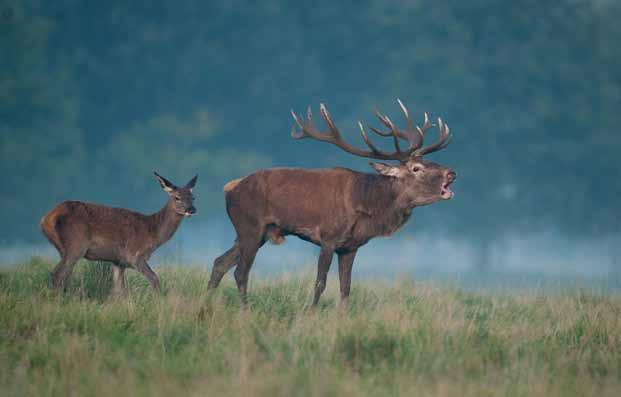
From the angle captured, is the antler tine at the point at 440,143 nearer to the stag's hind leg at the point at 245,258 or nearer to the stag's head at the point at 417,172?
the stag's head at the point at 417,172

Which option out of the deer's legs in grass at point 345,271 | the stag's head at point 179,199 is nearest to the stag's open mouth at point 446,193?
the deer's legs in grass at point 345,271

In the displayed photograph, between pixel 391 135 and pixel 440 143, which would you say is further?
pixel 391 135

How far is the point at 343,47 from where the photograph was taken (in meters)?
37.4

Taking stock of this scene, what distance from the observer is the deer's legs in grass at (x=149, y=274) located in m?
9.80

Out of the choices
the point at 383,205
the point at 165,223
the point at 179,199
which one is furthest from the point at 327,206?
the point at 165,223

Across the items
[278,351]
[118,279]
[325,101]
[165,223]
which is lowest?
[278,351]

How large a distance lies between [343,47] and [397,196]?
1108 inches

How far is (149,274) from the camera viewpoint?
9.88m

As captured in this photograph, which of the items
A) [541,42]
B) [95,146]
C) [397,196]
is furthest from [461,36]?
[397,196]

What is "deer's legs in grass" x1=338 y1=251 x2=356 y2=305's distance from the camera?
32.2ft

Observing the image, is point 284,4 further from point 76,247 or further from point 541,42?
point 76,247

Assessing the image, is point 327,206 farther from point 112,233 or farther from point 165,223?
point 112,233

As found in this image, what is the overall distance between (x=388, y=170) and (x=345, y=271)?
1301 millimetres

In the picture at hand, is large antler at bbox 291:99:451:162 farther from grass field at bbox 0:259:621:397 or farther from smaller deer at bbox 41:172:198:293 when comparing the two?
grass field at bbox 0:259:621:397
